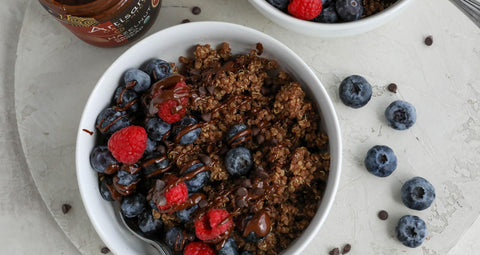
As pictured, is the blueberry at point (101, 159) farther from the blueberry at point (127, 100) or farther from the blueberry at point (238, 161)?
the blueberry at point (238, 161)

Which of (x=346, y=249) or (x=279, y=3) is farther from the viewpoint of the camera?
(x=346, y=249)

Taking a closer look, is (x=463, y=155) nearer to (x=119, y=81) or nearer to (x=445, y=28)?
(x=445, y=28)

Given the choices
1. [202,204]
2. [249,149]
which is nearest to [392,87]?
[249,149]

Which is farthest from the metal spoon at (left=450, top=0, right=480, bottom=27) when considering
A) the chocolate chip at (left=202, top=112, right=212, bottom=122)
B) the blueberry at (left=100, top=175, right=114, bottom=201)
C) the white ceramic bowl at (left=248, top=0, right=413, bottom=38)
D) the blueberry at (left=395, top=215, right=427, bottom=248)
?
the blueberry at (left=100, top=175, right=114, bottom=201)

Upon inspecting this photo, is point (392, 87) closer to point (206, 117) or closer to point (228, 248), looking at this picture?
point (206, 117)

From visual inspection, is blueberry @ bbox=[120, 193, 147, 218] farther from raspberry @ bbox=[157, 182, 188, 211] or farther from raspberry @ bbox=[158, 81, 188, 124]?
raspberry @ bbox=[158, 81, 188, 124]

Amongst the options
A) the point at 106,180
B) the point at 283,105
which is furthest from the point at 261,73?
the point at 106,180
